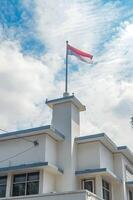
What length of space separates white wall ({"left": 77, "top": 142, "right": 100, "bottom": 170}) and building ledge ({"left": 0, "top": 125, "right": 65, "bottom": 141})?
145 cm

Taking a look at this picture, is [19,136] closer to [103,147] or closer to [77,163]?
[77,163]

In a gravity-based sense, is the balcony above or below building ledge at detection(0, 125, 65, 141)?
below

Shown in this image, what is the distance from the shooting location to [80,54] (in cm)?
2488

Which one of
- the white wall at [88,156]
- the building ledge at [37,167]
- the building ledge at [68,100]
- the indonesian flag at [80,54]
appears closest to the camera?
the building ledge at [37,167]

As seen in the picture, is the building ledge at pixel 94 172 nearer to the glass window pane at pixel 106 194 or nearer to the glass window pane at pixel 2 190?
the glass window pane at pixel 106 194

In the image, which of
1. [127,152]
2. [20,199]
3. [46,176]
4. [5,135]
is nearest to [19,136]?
[5,135]

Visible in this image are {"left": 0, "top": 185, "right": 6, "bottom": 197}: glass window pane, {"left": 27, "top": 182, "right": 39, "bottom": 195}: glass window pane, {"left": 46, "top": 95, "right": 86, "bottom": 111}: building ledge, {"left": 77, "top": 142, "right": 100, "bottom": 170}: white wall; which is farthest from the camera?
{"left": 46, "top": 95, "right": 86, "bottom": 111}: building ledge

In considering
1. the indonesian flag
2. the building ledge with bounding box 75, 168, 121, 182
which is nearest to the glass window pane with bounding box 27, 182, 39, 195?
the building ledge with bounding box 75, 168, 121, 182

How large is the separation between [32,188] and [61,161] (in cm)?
255

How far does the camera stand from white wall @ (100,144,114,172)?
70.3ft

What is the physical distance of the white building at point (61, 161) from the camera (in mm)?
19703

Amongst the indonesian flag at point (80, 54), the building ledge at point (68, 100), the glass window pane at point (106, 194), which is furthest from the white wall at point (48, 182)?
the indonesian flag at point (80, 54)

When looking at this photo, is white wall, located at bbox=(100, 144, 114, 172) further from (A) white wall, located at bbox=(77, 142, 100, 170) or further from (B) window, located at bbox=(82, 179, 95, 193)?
(B) window, located at bbox=(82, 179, 95, 193)

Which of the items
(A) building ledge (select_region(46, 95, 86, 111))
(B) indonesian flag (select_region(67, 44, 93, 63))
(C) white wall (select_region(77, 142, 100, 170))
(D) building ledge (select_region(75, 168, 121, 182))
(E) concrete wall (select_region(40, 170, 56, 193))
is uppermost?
(B) indonesian flag (select_region(67, 44, 93, 63))
